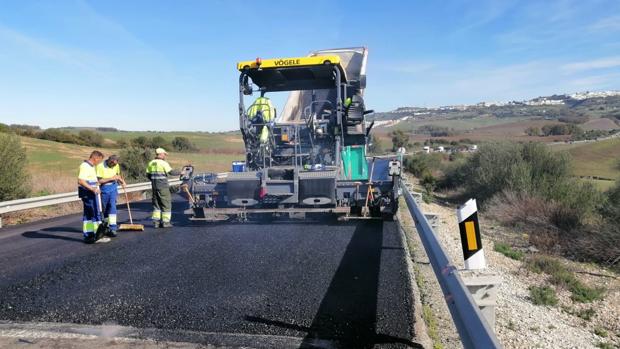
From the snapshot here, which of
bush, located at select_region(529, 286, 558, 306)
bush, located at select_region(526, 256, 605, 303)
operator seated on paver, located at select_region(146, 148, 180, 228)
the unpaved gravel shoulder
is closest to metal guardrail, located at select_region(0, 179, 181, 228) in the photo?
operator seated on paver, located at select_region(146, 148, 180, 228)

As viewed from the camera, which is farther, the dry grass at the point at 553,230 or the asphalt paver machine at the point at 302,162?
the dry grass at the point at 553,230

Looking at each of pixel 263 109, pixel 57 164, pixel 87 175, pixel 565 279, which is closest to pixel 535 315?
pixel 565 279

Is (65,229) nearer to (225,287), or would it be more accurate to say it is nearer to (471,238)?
(225,287)

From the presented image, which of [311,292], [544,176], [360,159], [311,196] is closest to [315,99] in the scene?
[360,159]

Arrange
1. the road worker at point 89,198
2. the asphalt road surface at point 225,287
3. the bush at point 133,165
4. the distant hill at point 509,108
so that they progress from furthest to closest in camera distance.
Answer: the distant hill at point 509,108 → the bush at point 133,165 → the road worker at point 89,198 → the asphalt road surface at point 225,287

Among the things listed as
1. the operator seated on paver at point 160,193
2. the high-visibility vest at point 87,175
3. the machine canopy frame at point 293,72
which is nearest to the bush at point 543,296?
the machine canopy frame at point 293,72

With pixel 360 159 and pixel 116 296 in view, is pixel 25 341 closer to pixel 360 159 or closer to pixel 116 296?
pixel 116 296

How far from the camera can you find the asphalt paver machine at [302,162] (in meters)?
8.19

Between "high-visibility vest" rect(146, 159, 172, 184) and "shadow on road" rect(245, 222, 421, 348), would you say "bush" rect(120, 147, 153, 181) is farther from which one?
"shadow on road" rect(245, 222, 421, 348)

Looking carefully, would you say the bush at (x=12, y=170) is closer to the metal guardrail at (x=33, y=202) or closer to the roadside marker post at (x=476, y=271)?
the metal guardrail at (x=33, y=202)

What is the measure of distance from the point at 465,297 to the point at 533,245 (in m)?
9.03

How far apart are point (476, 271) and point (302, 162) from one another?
247 inches

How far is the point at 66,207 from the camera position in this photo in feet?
42.7

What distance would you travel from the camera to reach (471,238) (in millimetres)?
3178
